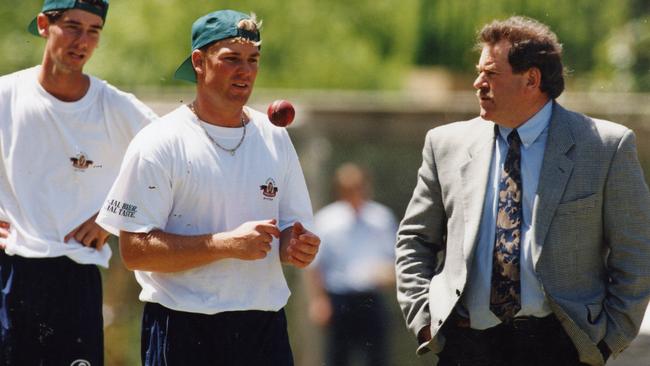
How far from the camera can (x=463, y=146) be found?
508 centimetres

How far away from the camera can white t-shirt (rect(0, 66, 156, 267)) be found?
5547mm

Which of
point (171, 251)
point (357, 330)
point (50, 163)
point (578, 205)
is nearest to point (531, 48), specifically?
Result: point (578, 205)

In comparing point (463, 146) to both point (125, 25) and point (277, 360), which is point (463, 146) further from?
point (125, 25)

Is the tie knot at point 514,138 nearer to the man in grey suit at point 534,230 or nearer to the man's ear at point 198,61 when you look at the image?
the man in grey suit at point 534,230

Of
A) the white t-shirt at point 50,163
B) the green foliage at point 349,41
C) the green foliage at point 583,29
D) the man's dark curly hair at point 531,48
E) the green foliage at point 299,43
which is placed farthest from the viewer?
the green foliage at point 299,43

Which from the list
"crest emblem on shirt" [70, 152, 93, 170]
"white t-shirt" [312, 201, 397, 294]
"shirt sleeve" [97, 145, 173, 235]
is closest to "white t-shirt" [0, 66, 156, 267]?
"crest emblem on shirt" [70, 152, 93, 170]

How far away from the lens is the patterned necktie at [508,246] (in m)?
4.82

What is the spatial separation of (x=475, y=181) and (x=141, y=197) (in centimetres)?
130

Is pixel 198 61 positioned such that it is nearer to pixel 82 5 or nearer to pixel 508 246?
pixel 82 5

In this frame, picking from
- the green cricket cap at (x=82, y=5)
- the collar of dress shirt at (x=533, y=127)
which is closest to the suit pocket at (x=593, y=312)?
the collar of dress shirt at (x=533, y=127)

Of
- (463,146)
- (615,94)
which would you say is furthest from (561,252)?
(615,94)

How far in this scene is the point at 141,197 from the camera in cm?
473

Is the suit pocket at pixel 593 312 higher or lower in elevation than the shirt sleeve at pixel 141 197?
lower

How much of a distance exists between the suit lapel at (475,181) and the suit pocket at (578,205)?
309mm
